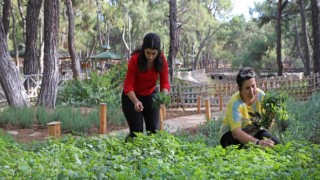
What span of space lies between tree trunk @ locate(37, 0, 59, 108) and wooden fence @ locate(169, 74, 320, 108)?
5.19 metres

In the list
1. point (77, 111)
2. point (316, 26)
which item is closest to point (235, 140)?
point (77, 111)

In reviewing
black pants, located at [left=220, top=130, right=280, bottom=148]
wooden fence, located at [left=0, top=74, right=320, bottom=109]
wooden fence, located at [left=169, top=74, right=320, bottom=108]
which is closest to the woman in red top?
black pants, located at [left=220, top=130, right=280, bottom=148]

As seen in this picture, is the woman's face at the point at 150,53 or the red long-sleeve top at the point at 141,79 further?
the red long-sleeve top at the point at 141,79

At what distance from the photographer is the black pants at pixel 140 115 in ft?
17.3

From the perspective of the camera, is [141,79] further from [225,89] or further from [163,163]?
[225,89]

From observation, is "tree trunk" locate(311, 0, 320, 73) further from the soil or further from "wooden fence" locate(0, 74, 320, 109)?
the soil

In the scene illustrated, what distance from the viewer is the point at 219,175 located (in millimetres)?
2869

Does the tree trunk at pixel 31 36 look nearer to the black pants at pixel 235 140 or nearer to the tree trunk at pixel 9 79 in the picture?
the tree trunk at pixel 9 79

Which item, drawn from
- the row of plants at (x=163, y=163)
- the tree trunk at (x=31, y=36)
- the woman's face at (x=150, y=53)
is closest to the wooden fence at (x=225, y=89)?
the tree trunk at (x=31, y=36)

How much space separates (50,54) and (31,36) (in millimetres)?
5235

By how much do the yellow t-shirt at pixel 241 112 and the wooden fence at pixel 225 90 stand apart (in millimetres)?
12529

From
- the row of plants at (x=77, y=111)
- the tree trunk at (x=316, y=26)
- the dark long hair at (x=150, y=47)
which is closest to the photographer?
the dark long hair at (x=150, y=47)

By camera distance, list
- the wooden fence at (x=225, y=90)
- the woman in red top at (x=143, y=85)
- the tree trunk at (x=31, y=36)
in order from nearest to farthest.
→ the woman in red top at (x=143, y=85)
the wooden fence at (x=225, y=90)
the tree trunk at (x=31, y=36)

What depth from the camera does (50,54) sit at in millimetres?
13695
